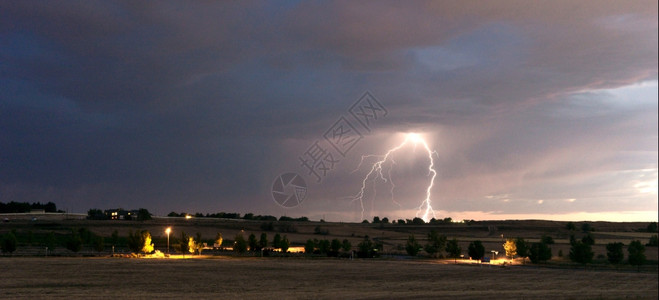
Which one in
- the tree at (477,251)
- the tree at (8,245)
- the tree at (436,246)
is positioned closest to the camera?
the tree at (8,245)

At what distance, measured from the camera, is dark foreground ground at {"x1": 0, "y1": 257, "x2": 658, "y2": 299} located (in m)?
46.8

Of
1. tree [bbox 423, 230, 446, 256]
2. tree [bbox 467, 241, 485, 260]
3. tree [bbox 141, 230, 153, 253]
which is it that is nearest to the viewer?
tree [bbox 141, 230, 153, 253]

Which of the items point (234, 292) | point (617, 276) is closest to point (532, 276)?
point (617, 276)

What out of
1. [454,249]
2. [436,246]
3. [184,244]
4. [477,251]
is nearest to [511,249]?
[454,249]

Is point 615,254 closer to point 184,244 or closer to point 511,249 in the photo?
point 511,249

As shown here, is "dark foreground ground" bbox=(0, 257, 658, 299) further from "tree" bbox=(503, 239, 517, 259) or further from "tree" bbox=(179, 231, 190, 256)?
"tree" bbox=(503, 239, 517, 259)

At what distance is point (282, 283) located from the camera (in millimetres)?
56406

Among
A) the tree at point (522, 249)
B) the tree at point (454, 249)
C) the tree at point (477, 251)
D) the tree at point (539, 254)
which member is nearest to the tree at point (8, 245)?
the tree at point (454, 249)

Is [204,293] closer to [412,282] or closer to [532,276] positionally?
[412,282]

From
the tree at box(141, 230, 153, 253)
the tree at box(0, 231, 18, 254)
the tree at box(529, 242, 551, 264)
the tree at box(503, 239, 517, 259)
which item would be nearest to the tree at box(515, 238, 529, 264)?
the tree at box(503, 239, 517, 259)

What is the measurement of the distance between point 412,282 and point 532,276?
21.6 metres

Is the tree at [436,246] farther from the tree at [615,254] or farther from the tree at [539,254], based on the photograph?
the tree at [615,254]

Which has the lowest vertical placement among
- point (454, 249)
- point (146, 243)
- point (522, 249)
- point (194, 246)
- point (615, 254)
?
point (454, 249)

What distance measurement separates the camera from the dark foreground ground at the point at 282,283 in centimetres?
4678
